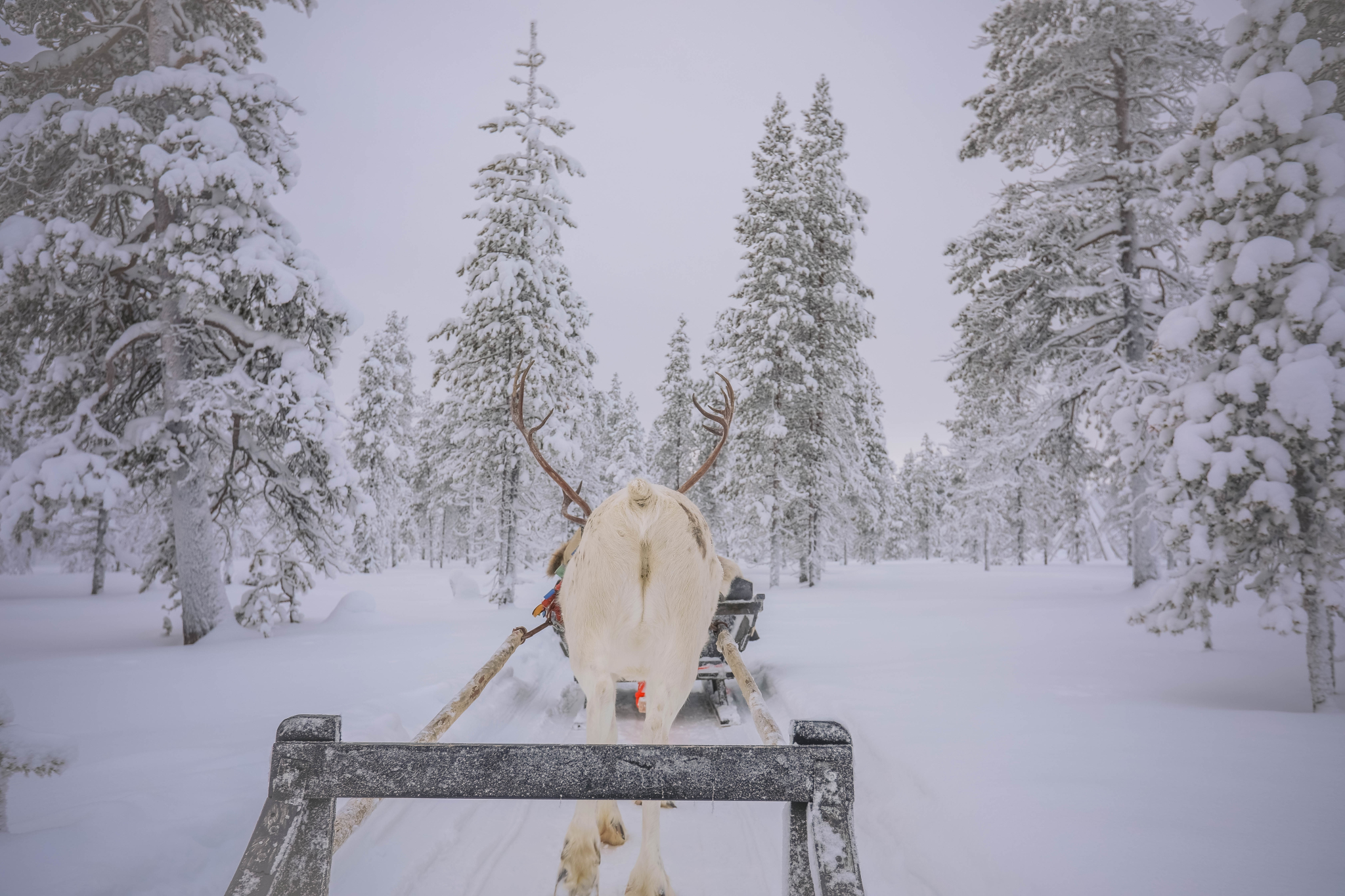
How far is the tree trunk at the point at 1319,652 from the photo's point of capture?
15.4ft

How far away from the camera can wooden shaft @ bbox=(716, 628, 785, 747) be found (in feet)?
7.27

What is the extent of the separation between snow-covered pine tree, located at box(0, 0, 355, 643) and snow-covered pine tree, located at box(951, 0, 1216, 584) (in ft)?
41.3

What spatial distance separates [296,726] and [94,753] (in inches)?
145

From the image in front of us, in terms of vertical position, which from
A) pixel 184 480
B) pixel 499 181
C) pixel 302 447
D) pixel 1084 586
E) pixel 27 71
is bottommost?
pixel 1084 586

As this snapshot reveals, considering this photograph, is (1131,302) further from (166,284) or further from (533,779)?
(166,284)

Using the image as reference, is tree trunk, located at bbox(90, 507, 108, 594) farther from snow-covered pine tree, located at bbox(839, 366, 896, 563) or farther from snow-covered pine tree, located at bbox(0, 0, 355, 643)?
A: snow-covered pine tree, located at bbox(839, 366, 896, 563)

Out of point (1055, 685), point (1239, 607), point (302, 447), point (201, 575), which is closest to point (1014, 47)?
point (1239, 607)

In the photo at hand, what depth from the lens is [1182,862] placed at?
2.45 m

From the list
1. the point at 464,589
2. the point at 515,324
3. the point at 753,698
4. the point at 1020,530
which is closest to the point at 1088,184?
the point at 515,324

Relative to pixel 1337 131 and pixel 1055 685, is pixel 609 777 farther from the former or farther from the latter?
pixel 1337 131

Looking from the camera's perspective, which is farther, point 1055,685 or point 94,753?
point 1055,685

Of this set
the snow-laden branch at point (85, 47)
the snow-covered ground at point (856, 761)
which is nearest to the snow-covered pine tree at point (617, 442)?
the snow-laden branch at point (85, 47)

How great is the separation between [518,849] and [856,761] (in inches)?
95.4

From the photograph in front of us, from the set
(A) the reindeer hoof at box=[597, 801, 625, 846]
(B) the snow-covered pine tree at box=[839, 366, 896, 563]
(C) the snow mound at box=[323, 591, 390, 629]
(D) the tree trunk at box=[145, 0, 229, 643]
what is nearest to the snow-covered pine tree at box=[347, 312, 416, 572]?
(C) the snow mound at box=[323, 591, 390, 629]
